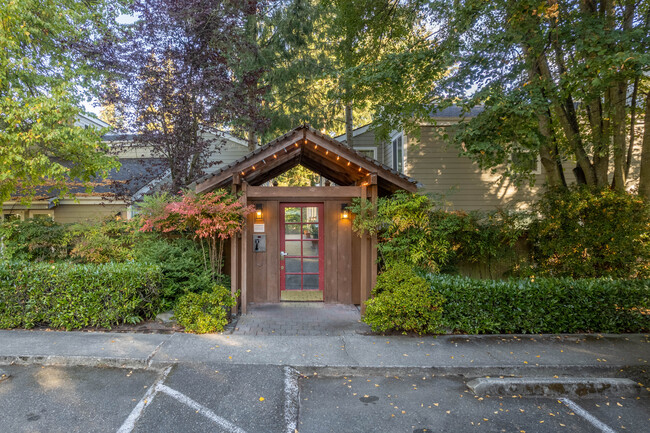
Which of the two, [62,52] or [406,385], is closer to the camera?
[406,385]

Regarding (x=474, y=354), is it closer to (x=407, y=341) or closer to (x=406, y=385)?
(x=407, y=341)

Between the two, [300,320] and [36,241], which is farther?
[36,241]

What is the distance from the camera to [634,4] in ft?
21.2

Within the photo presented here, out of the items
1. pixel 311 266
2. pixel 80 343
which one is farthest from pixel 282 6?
pixel 80 343

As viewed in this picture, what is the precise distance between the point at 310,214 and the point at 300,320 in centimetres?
260

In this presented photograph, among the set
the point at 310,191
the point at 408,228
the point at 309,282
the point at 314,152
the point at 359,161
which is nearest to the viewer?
the point at 359,161

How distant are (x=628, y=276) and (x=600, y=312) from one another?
1.66m

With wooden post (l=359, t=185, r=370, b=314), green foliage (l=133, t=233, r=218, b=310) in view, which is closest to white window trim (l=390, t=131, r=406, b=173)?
wooden post (l=359, t=185, r=370, b=314)

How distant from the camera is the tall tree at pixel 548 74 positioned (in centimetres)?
573

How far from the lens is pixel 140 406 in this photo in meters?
3.87

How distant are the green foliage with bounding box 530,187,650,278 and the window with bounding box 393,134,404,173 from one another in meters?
5.09

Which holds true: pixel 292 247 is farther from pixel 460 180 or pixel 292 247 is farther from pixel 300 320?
pixel 460 180

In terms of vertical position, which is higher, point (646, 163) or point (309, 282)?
point (646, 163)

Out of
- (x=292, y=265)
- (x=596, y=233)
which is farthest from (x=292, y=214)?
(x=596, y=233)
